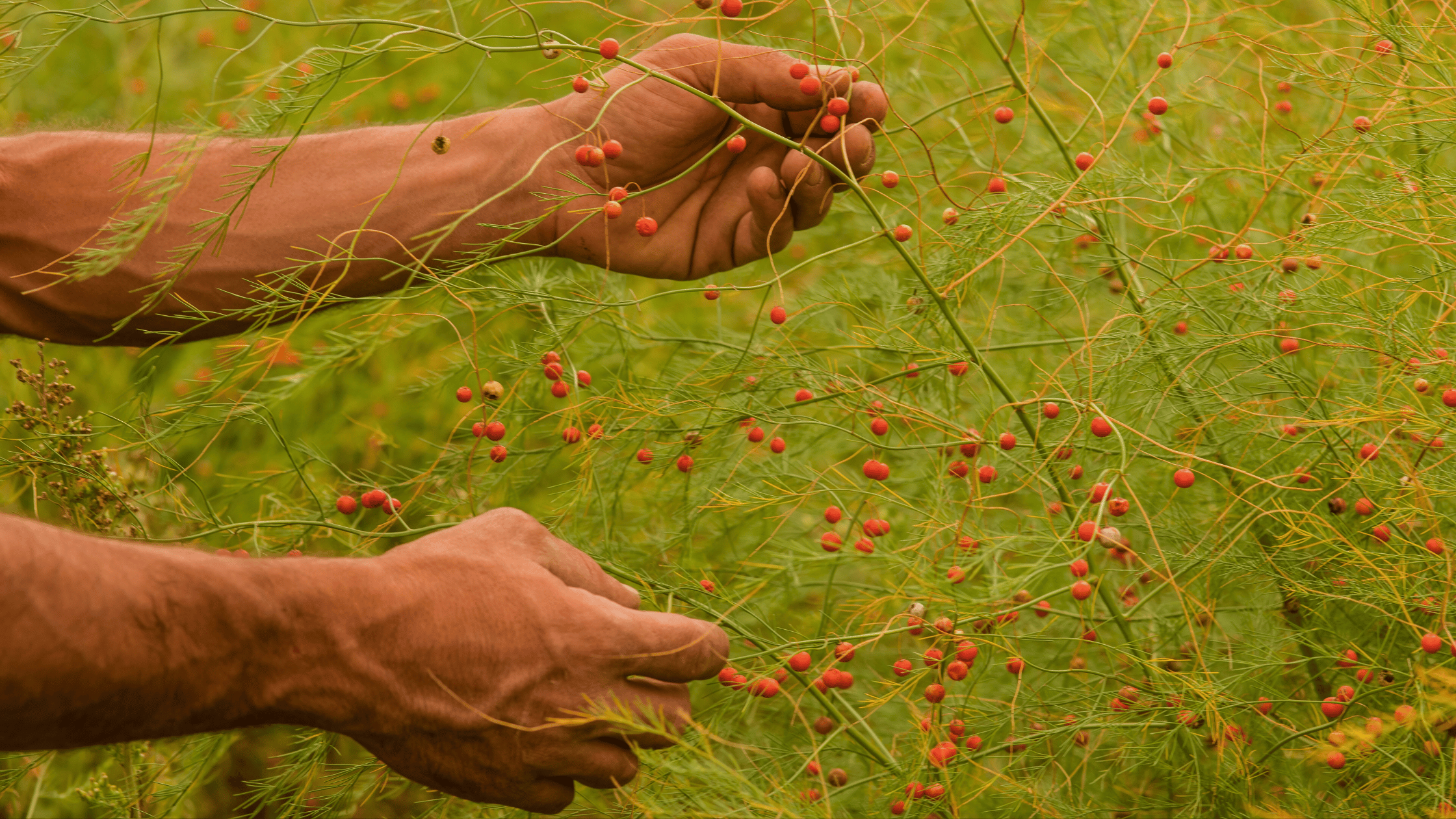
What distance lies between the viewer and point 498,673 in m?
0.88

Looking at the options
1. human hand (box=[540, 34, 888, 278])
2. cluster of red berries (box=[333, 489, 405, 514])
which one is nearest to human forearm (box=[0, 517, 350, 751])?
cluster of red berries (box=[333, 489, 405, 514])

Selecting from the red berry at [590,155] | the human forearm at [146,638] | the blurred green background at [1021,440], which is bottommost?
the blurred green background at [1021,440]

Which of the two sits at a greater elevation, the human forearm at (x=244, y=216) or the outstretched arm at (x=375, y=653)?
the human forearm at (x=244, y=216)

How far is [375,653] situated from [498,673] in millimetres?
101

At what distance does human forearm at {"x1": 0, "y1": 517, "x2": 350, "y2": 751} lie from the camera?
0.75m

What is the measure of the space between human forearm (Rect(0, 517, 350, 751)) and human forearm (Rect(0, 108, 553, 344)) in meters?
0.54

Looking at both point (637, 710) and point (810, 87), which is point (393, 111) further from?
point (637, 710)

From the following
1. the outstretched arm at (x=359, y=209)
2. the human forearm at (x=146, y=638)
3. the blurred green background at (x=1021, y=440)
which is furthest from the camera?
the outstretched arm at (x=359, y=209)

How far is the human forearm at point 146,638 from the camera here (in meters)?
0.75

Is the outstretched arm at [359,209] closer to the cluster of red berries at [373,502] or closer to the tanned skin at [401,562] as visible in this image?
the tanned skin at [401,562]

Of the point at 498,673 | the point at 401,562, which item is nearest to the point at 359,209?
the point at 401,562

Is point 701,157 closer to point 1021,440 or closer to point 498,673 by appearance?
point 1021,440

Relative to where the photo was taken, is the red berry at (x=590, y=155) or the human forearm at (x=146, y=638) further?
the red berry at (x=590, y=155)

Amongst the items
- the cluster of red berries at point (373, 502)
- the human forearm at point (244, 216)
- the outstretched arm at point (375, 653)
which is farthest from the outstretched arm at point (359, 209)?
the outstretched arm at point (375, 653)
